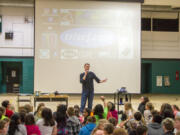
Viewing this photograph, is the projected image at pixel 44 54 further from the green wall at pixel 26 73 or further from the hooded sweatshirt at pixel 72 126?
the hooded sweatshirt at pixel 72 126

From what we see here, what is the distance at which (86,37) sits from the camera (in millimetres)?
12109

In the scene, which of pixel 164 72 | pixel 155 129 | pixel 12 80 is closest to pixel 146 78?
pixel 164 72

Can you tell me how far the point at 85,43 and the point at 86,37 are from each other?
27 cm

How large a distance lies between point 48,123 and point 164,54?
13029 millimetres

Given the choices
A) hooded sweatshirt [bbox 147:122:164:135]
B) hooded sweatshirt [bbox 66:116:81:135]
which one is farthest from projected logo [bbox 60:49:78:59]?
hooded sweatshirt [bbox 147:122:164:135]

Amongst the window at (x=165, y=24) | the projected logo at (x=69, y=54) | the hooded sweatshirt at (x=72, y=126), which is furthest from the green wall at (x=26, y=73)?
the hooded sweatshirt at (x=72, y=126)

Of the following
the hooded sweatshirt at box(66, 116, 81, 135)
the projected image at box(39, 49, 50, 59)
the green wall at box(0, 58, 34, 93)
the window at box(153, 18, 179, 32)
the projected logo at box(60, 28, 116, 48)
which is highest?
the window at box(153, 18, 179, 32)

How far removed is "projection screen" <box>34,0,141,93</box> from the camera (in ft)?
39.2

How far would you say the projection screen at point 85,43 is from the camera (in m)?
12.0

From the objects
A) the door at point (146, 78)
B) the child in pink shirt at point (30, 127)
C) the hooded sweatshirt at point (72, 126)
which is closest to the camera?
the child in pink shirt at point (30, 127)

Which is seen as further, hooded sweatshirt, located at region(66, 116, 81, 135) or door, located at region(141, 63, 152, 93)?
door, located at region(141, 63, 152, 93)

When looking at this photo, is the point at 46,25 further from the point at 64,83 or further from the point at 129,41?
the point at 129,41

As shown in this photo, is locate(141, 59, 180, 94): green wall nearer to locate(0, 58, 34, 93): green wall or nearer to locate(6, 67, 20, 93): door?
locate(0, 58, 34, 93): green wall

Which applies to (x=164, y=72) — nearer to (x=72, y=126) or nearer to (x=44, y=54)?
(x=44, y=54)
